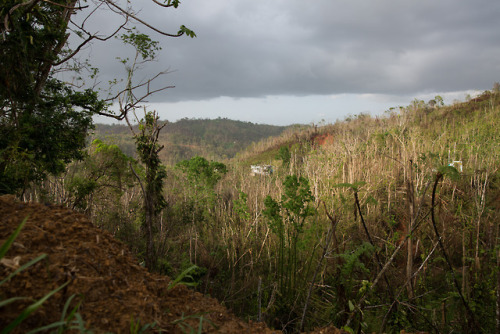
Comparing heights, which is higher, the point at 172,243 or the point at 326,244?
the point at 326,244

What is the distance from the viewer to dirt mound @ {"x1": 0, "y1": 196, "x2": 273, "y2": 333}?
119cm

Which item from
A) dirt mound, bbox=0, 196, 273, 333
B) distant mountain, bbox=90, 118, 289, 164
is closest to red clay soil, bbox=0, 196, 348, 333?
dirt mound, bbox=0, 196, 273, 333

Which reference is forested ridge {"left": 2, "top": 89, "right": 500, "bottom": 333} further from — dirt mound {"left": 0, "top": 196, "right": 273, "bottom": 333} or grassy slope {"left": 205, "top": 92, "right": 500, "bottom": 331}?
dirt mound {"left": 0, "top": 196, "right": 273, "bottom": 333}

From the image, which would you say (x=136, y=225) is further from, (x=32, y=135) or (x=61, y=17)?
(x=61, y=17)

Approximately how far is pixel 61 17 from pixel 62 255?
3.31 meters

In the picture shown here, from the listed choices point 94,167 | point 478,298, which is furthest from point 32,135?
point 478,298

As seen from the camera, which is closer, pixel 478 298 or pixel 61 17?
pixel 478 298

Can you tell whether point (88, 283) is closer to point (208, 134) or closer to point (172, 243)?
point (172, 243)

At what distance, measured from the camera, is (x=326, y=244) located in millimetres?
→ 2258

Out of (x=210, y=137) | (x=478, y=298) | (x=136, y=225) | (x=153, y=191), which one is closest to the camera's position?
(x=478, y=298)

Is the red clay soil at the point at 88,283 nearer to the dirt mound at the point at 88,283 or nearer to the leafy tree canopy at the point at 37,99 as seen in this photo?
the dirt mound at the point at 88,283

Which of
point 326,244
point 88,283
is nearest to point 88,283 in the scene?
point 88,283

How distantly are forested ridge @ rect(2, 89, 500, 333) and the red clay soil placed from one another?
293 millimetres

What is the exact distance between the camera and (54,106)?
11.4 feet
